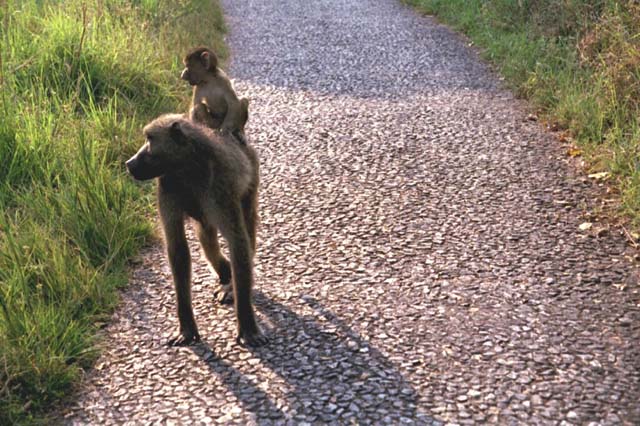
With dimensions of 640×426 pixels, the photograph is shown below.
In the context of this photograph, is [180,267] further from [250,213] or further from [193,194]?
[250,213]

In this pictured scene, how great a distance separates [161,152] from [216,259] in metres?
0.97

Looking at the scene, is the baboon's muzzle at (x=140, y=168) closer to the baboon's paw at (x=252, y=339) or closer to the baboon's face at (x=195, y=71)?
the baboon's paw at (x=252, y=339)

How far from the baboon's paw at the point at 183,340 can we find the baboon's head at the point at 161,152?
33.8 inches

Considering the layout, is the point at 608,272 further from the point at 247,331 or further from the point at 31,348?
the point at 31,348

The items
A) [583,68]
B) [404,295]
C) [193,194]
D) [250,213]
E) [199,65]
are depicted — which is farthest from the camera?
[583,68]

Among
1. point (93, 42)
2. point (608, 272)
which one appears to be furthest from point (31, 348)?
point (93, 42)

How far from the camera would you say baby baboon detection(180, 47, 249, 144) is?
16.8 ft

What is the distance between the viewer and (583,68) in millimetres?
7754

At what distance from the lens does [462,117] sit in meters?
7.68

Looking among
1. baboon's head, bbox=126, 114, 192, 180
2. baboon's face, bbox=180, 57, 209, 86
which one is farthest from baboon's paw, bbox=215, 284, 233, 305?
baboon's face, bbox=180, 57, 209, 86

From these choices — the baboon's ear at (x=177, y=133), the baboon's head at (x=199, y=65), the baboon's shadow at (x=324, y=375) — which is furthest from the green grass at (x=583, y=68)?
the baboon's ear at (x=177, y=133)

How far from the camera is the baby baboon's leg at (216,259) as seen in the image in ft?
14.7

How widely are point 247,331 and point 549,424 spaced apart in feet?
5.04

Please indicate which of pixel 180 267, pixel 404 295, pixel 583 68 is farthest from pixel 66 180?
pixel 583 68
